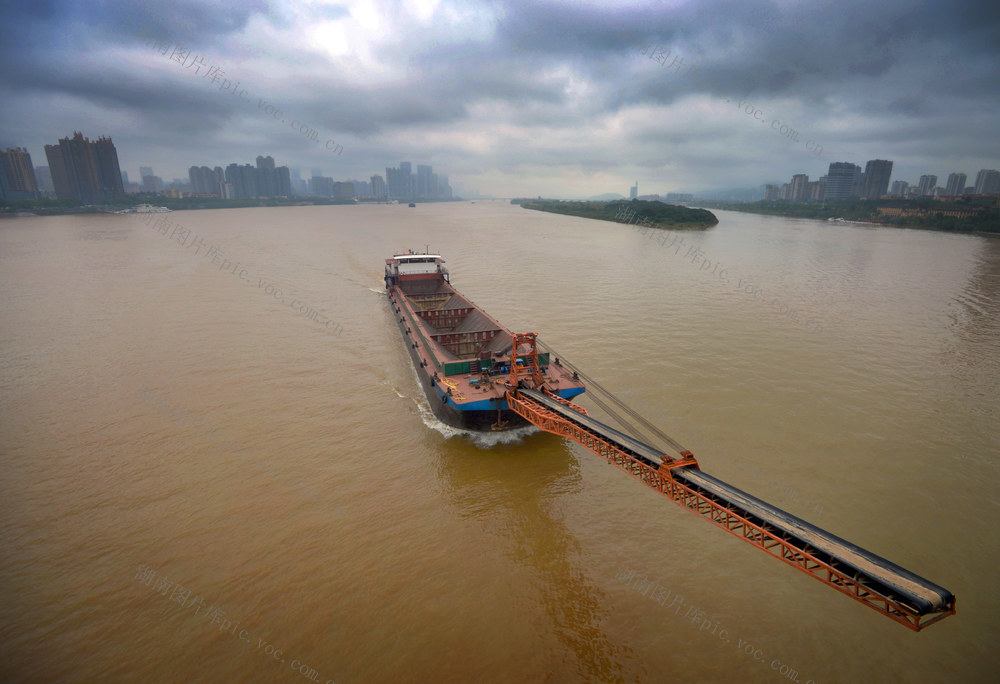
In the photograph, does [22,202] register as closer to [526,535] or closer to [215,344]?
[215,344]

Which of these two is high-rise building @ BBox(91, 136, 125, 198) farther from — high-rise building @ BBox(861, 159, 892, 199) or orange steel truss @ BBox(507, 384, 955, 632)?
high-rise building @ BBox(861, 159, 892, 199)

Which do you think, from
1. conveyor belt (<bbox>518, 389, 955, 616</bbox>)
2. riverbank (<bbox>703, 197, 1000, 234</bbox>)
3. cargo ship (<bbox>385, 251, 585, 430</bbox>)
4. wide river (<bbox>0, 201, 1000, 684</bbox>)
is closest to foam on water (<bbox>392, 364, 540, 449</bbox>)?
wide river (<bbox>0, 201, 1000, 684</bbox>)

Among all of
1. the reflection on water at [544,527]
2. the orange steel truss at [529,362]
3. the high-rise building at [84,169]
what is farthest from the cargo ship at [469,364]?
the high-rise building at [84,169]

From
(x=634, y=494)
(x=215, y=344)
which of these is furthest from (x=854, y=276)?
(x=215, y=344)

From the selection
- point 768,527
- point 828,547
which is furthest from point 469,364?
point 828,547

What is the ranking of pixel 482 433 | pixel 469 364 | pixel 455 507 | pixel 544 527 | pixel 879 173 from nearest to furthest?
pixel 544 527 → pixel 455 507 → pixel 482 433 → pixel 469 364 → pixel 879 173

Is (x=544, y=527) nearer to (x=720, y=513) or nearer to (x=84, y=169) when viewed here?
(x=720, y=513)
